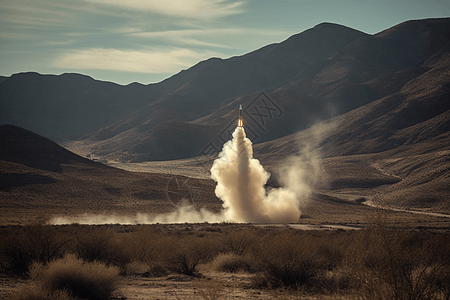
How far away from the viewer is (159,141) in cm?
18112

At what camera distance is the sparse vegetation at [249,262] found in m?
10.2

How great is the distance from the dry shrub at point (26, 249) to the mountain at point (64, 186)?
80.7 feet

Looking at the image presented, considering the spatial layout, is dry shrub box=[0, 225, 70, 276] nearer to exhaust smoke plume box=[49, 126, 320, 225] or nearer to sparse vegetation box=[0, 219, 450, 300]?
sparse vegetation box=[0, 219, 450, 300]

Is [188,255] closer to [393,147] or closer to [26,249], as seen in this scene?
[26,249]

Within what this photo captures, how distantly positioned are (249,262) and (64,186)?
50857 millimetres

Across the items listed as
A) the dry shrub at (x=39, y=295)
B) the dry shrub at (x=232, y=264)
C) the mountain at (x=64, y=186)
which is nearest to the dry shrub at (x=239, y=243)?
the dry shrub at (x=232, y=264)

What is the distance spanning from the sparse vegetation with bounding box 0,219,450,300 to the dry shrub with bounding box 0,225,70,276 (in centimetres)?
4

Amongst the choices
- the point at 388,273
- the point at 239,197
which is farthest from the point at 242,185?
the point at 388,273

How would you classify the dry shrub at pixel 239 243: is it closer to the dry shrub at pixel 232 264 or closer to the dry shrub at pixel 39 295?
the dry shrub at pixel 232 264

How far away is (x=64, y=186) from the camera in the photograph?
61.3m

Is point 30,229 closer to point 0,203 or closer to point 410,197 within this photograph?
point 0,203

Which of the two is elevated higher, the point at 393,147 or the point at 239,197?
the point at 393,147

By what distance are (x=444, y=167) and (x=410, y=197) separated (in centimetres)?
1604

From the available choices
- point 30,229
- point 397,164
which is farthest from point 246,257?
point 397,164
